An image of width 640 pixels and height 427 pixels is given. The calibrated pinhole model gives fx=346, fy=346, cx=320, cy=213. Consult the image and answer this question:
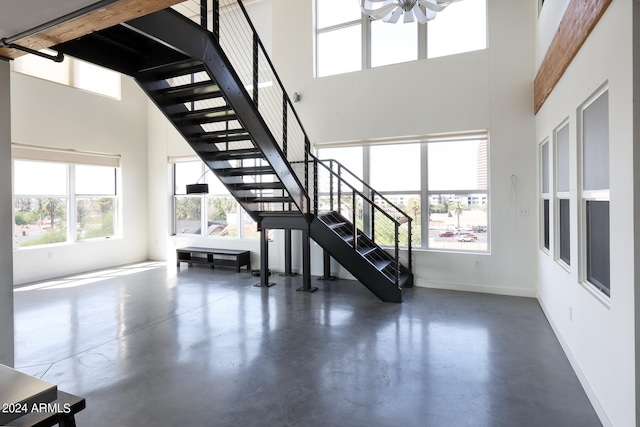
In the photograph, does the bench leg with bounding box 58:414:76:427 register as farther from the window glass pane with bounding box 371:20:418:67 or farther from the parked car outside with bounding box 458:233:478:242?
the window glass pane with bounding box 371:20:418:67

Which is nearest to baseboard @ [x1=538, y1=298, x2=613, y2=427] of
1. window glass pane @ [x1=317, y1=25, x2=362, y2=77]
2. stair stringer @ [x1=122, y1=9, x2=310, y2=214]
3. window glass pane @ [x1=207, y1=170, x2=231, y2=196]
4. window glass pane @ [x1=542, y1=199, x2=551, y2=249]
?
window glass pane @ [x1=542, y1=199, x2=551, y2=249]

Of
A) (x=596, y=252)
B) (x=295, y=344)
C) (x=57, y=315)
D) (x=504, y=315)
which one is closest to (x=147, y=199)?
(x=57, y=315)

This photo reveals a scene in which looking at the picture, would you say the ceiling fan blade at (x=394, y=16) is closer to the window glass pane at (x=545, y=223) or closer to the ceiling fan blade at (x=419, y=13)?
the ceiling fan blade at (x=419, y=13)

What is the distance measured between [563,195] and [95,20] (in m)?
4.00

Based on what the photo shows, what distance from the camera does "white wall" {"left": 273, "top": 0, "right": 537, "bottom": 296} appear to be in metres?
5.04

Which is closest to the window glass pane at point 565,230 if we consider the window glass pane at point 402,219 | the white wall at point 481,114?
the white wall at point 481,114

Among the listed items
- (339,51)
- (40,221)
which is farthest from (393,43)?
(40,221)

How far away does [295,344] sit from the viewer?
3.46 metres

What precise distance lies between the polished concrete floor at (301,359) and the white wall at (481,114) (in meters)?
0.48

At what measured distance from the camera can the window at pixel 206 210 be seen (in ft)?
25.0

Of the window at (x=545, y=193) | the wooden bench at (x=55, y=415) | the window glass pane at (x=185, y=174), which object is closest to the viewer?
the wooden bench at (x=55, y=415)

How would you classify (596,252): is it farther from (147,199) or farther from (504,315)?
(147,199)

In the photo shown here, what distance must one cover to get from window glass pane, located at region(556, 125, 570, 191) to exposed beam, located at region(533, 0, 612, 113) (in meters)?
0.54

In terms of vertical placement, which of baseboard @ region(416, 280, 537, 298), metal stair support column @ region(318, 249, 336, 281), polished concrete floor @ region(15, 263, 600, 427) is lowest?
polished concrete floor @ region(15, 263, 600, 427)
